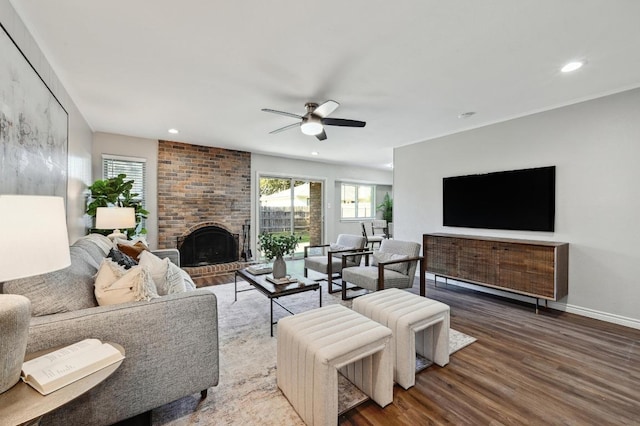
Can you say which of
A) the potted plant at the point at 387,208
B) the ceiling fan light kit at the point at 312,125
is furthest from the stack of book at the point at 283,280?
the potted plant at the point at 387,208

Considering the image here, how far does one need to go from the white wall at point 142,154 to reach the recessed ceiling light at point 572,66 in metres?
5.73

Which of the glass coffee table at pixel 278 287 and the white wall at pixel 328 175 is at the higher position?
the white wall at pixel 328 175

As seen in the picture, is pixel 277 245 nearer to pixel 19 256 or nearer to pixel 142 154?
pixel 19 256

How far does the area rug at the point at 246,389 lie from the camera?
64.5 inches

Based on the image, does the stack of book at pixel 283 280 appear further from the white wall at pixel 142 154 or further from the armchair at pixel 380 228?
the armchair at pixel 380 228

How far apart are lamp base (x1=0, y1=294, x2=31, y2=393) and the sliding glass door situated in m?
5.23

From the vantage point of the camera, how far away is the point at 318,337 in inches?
63.9

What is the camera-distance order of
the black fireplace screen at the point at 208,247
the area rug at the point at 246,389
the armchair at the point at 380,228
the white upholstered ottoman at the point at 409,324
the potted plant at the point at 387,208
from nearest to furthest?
1. the area rug at the point at 246,389
2. the white upholstered ottoman at the point at 409,324
3. the black fireplace screen at the point at 208,247
4. the armchair at the point at 380,228
5. the potted plant at the point at 387,208

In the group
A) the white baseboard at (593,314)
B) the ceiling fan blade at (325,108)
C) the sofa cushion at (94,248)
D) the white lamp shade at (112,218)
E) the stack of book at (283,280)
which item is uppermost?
the ceiling fan blade at (325,108)

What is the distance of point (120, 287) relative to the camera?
159 centimetres

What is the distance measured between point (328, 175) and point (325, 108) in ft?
14.7

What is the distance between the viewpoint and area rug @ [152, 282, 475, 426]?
1639 mm

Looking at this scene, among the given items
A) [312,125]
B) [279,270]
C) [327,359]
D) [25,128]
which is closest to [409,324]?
[327,359]

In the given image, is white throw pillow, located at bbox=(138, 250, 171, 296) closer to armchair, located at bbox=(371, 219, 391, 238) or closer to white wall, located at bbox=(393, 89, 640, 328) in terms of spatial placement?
white wall, located at bbox=(393, 89, 640, 328)
